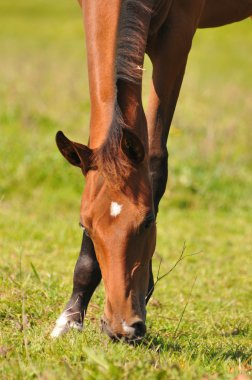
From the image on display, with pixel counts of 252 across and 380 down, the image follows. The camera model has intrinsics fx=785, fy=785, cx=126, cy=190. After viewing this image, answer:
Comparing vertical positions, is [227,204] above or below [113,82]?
below

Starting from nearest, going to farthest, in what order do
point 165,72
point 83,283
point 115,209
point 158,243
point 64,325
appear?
1. point 115,209
2. point 64,325
3. point 83,283
4. point 165,72
5. point 158,243

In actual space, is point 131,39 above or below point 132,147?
above

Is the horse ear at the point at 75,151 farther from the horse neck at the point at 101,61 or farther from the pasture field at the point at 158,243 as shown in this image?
the pasture field at the point at 158,243

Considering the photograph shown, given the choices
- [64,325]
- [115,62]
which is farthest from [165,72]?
[64,325]

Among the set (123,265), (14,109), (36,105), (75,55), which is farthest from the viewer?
(75,55)

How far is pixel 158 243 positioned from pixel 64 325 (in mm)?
3324

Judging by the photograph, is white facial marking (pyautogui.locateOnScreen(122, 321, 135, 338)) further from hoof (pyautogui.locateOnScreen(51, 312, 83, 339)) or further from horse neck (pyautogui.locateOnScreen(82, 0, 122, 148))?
horse neck (pyautogui.locateOnScreen(82, 0, 122, 148))

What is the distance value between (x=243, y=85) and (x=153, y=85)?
14864 millimetres

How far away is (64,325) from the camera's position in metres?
4.09

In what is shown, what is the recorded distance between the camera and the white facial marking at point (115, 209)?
354cm

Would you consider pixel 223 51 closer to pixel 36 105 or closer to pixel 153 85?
pixel 36 105

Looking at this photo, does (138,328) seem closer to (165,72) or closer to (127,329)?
(127,329)

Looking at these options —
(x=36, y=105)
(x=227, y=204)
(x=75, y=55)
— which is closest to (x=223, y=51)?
(x=75, y=55)

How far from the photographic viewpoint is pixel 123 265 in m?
3.51
